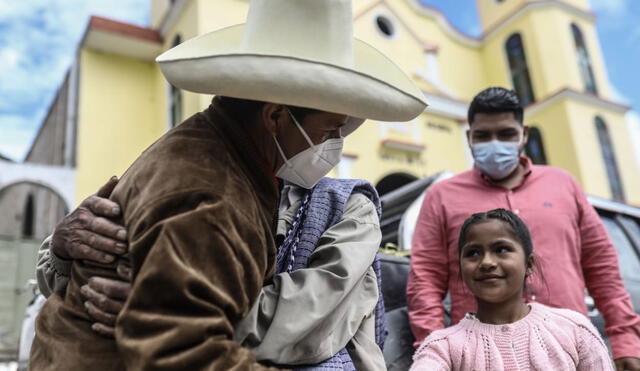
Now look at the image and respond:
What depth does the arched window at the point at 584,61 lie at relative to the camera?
13.9 metres

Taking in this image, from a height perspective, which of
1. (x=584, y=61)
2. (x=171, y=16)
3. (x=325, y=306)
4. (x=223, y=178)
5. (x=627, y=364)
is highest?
(x=171, y=16)

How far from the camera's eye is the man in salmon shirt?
2.37 meters

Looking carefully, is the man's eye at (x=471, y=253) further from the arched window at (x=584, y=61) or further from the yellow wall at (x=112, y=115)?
the arched window at (x=584, y=61)

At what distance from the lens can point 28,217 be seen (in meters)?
15.6

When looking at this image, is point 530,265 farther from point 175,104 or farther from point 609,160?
point 609,160

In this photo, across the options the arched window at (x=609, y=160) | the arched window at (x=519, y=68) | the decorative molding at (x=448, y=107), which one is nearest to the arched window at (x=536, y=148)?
the arched window at (x=519, y=68)

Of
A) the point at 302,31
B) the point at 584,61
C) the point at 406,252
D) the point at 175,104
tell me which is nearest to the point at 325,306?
the point at 302,31

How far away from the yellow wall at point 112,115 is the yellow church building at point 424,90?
0.07 ft

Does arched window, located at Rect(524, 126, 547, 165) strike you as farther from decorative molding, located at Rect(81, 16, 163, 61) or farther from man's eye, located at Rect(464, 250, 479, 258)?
man's eye, located at Rect(464, 250, 479, 258)

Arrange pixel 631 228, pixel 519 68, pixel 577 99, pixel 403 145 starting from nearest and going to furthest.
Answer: pixel 631 228 → pixel 403 145 → pixel 577 99 → pixel 519 68

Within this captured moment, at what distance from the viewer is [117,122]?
1104cm

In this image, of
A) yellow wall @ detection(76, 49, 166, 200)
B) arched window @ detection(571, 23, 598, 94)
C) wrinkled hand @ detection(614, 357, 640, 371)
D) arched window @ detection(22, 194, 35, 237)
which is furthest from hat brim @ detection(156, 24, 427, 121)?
arched window @ detection(22, 194, 35, 237)

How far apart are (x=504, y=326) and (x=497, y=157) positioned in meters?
0.83

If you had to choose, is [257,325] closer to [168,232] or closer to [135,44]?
[168,232]
